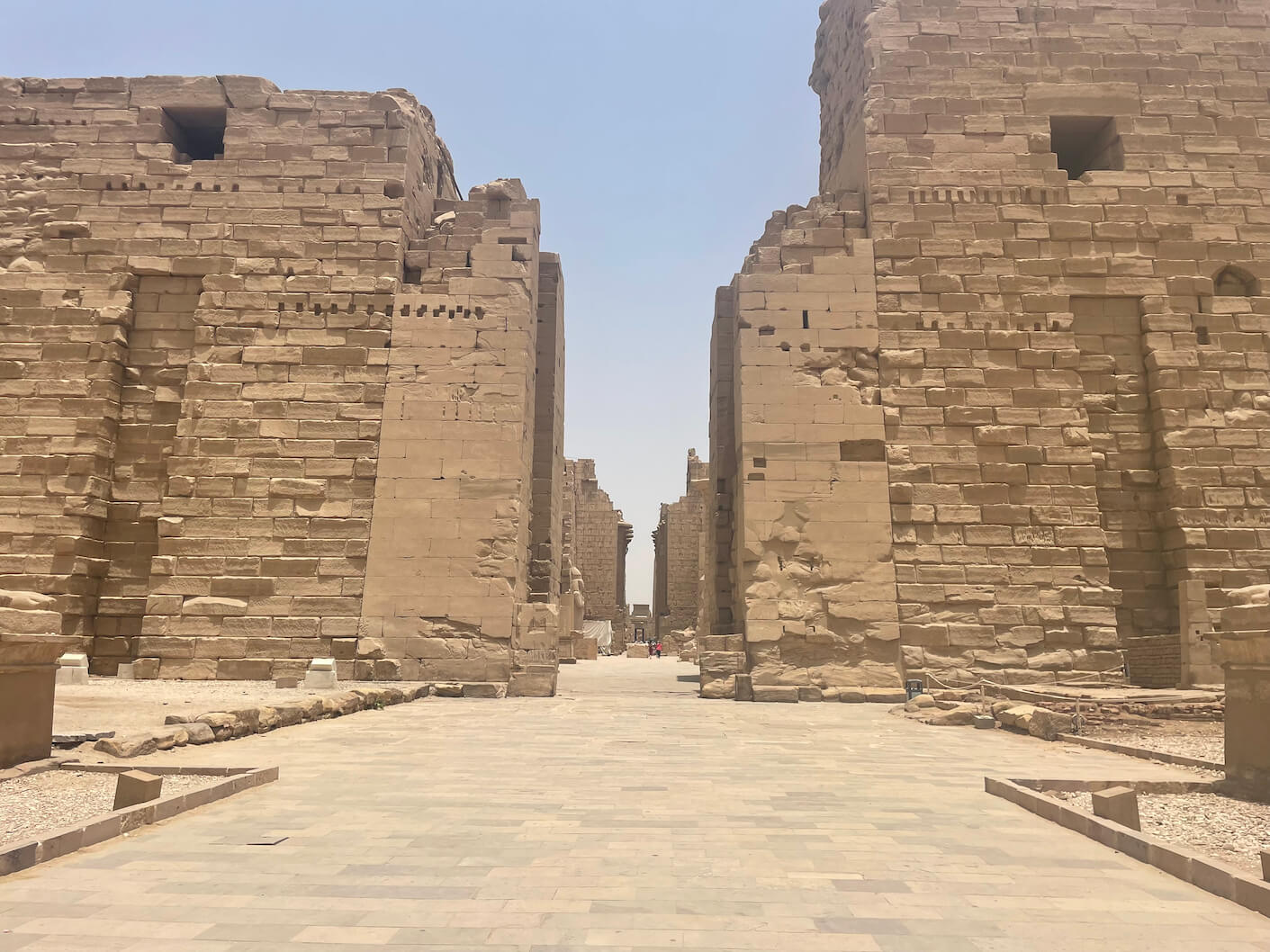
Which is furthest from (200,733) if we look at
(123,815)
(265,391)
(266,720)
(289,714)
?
(265,391)

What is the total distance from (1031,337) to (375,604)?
28.6ft

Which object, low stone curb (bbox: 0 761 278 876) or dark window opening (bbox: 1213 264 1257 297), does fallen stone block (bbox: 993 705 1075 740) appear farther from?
dark window opening (bbox: 1213 264 1257 297)

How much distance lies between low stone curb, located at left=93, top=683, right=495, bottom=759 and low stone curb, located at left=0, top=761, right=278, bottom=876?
447mm

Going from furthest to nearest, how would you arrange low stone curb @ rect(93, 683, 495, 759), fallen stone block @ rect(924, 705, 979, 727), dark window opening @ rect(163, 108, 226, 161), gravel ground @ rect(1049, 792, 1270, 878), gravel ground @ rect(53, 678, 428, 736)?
dark window opening @ rect(163, 108, 226, 161), fallen stone block @ rect(924, 705, 979, 727), gravel ground @ rect(53, 678, 428, 736), low stone curb @ rect(93, 683, 495, 759), gravel ground @ rect(1049, 792, 1270, 878)

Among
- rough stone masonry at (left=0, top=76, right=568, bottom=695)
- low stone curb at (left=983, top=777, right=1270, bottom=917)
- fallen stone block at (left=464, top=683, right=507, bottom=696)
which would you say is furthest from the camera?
rough stone masonry at (left=0, top=76, right=568, bottom=695)

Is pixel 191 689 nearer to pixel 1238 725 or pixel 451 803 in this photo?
pixel 451 803

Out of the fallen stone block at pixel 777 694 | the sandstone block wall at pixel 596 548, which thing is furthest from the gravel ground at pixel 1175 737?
the sandstone block wall at pixel 596 548

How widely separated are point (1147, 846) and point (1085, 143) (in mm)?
11314

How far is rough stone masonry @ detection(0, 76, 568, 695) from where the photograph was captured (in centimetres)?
977

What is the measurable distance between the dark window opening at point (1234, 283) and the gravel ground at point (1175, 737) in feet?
20.7

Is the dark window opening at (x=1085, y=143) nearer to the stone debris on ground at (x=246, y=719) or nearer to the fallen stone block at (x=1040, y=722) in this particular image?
the fallen stone block at (x=1040, y=722)

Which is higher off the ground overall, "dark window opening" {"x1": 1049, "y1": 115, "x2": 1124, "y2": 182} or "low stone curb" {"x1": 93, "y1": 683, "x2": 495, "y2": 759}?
"dark window opening" {"x1": 1049, "y1": 115, "x2": 1124, "y2": 182}

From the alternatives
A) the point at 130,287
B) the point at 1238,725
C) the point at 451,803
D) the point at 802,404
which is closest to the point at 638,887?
the point at 451,803

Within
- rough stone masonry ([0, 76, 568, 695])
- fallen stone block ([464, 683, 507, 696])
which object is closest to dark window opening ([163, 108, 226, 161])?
rough stone masonry ([0, 76, 568, 695])
